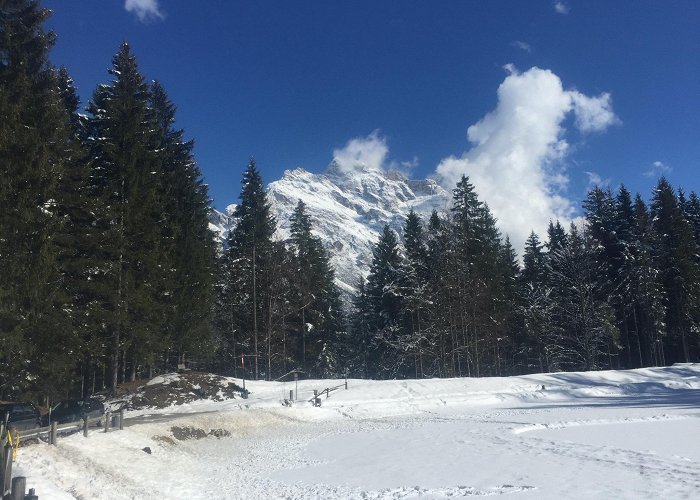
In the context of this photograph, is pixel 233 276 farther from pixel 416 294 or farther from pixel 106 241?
pixel 106 241

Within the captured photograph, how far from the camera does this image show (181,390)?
31438mm

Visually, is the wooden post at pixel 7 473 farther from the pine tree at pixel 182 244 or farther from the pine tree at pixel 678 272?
the pine tree at pixel 678 272

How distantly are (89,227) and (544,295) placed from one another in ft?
143

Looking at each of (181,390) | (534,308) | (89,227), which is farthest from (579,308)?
(89,227)

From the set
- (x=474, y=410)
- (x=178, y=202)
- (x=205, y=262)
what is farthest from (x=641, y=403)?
(x=178, y=202)

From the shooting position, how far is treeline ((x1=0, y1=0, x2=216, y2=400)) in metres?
20.7

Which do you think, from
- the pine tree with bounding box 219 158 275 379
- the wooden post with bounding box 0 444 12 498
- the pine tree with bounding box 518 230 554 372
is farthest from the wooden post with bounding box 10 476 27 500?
the pine tree with bounding box 518 230 554 372

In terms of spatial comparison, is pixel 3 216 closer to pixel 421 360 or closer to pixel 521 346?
pixel 421 360

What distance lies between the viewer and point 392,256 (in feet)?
188

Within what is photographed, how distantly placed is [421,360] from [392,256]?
43.6ft

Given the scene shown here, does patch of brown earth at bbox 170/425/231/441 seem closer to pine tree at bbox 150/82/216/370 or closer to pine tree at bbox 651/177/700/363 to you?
pine tree at bbox 150/82/216/370

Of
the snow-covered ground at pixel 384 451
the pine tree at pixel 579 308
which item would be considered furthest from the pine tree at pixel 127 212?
the pine tree at pixel 579 308

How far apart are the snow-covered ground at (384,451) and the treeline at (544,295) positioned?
13.4m

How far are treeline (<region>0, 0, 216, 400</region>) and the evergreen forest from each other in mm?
93
